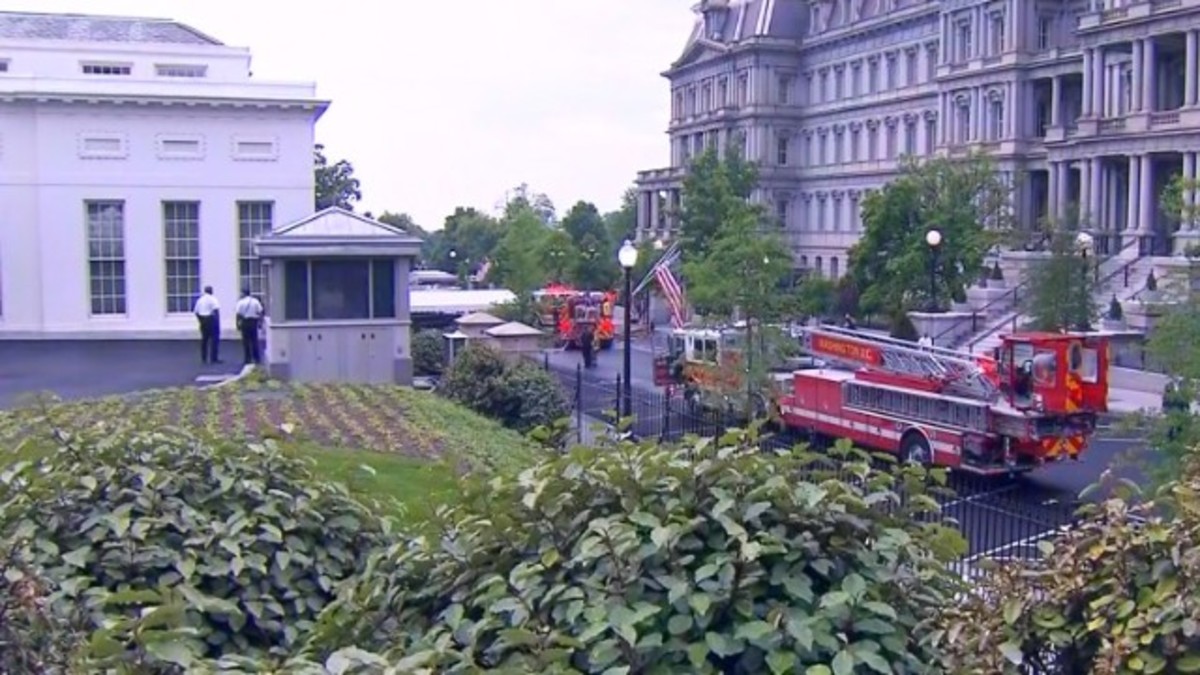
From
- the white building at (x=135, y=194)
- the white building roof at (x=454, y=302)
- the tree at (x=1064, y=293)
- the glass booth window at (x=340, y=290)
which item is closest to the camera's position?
the glass booth window at (x=340, y=290)

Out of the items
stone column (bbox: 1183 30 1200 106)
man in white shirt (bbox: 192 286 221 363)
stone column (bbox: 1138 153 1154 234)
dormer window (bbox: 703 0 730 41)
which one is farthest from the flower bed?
dormer window (bbox: 703 0 730 41)

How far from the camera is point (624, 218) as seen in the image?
119 m

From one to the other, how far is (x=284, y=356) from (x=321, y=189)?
239ft

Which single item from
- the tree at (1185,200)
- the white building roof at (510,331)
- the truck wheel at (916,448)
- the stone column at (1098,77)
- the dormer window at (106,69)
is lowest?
the truck wheel at (916,448)

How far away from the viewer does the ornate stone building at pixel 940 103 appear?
52.8m

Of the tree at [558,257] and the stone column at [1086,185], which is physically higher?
the stone column at [1086,185]

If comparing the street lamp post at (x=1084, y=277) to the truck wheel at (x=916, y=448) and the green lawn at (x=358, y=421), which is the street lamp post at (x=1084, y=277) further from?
the green lawn at (x=358, y=421)

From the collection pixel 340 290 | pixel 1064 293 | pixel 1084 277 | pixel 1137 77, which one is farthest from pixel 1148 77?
pixel 340 290

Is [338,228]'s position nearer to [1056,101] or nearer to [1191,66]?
[1191,66]

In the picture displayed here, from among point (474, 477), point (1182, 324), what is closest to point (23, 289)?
point (1182, 324)

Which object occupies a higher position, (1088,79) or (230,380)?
(1088,79)

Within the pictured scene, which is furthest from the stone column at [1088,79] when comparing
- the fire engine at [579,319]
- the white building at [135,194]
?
the white building at [135,194]

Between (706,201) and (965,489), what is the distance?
1652 inches

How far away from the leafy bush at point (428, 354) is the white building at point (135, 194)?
10.8 meters
